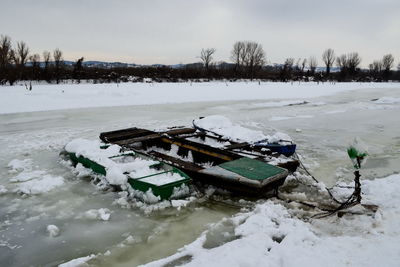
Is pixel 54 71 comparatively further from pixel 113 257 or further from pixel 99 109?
pixel 113 257

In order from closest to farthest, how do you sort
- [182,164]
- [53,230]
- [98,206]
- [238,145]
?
[53,230] → [98,206] → [182,164] → [238,145]

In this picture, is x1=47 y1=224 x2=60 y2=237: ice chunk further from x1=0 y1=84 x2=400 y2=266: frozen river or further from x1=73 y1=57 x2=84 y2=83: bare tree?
x1=73 y1=57 x2=84 y2=83: bare tree

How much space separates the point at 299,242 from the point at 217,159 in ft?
8.73

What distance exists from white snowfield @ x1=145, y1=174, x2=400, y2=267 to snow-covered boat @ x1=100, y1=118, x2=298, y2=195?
1.38ft

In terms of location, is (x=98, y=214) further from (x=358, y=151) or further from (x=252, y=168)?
(x=358, y=151)

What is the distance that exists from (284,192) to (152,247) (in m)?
2.26

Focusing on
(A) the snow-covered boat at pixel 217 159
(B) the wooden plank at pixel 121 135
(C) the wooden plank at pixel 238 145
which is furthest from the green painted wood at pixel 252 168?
(B) the wooden plank at pixel 121 135

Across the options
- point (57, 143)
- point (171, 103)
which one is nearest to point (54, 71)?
point (171, 103)

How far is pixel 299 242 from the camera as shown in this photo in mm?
3215

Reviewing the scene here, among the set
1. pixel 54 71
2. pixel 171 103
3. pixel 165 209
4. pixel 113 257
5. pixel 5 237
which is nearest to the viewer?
pixel 113 257

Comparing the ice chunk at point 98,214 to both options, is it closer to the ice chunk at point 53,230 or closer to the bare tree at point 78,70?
the ice chunk at point 53,230

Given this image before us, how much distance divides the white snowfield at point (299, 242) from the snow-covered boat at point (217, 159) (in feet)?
1.38

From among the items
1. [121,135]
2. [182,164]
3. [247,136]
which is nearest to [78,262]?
[182,164]

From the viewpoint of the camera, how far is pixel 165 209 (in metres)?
4.12
